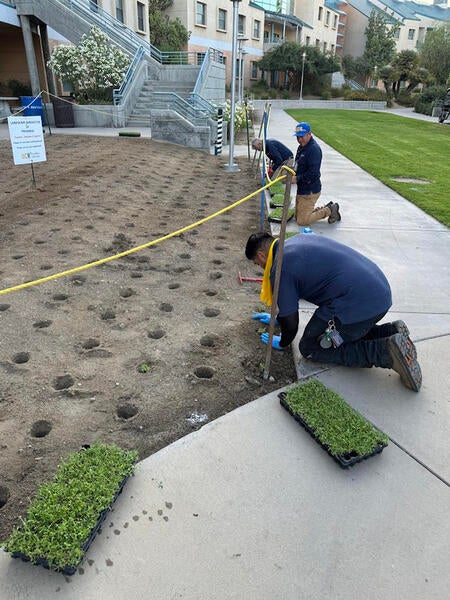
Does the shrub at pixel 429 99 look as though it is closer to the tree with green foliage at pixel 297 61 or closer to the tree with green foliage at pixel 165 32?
the tree with green foliage at pixel 297 61

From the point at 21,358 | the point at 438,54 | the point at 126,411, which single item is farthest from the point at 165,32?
the point at 126,411

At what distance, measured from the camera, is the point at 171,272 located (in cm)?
557

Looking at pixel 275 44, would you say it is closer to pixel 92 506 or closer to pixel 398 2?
pixel 398 2

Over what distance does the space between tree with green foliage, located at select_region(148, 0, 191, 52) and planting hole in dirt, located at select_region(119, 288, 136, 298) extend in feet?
110

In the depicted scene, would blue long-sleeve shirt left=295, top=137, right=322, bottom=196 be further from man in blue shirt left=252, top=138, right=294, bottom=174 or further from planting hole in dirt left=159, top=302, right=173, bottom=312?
planting hole in dirt left=159, top=302, right=173, bottom=312

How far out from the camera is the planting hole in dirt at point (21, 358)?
377cm

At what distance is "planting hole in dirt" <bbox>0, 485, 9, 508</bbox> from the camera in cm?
254

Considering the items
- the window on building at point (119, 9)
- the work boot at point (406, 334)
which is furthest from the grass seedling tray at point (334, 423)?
the window on building at point (119, 9)

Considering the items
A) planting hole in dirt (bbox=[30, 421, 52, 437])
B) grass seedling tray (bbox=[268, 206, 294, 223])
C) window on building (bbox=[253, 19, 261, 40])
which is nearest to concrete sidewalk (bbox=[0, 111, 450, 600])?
planting hole in dirt (bbox=[30, 421, 52, 437])

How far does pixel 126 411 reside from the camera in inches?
128

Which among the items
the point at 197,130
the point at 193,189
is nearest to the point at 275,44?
the point at 197,130

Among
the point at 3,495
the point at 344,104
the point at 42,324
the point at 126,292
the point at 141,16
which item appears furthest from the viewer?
the point at 344,104

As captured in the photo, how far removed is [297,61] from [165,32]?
60.7 feet

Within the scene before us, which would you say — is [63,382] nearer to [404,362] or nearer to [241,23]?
[404,362]
